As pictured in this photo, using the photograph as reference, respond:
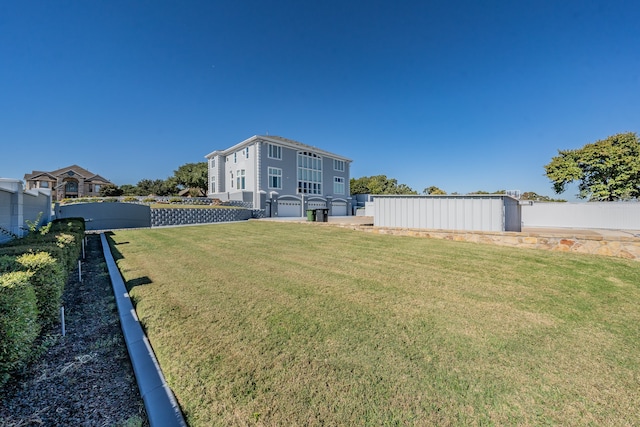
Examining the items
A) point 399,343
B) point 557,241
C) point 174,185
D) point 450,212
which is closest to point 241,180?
point 450,212

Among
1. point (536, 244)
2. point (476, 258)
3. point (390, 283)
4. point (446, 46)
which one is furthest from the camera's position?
point (446, 46)

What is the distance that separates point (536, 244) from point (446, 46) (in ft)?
45.9

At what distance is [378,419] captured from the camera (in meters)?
1.74

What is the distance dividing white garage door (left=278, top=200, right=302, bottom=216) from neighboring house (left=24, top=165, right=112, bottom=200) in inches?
1765

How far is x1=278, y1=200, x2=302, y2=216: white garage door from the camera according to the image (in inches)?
1137

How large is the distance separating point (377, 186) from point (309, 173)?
2738cm

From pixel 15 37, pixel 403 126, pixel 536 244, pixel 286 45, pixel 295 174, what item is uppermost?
pixel 286 45

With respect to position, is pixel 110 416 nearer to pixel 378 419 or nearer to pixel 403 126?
pixel 378 419

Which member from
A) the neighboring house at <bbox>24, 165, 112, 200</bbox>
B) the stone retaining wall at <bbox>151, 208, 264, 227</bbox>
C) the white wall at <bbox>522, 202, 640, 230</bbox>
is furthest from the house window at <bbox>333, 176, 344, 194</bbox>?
the neighboring house at <bbox>24, 165, 112, 200</bbox>

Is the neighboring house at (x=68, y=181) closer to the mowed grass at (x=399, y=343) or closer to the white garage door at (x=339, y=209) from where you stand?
the white garage door at (x=339, y=209)

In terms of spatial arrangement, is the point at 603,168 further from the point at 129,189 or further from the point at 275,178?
the point at 129,189

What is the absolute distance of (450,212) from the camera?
10102 mm

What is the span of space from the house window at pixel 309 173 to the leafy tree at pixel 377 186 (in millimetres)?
23604

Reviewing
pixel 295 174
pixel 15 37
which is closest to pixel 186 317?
pixel 15 37
